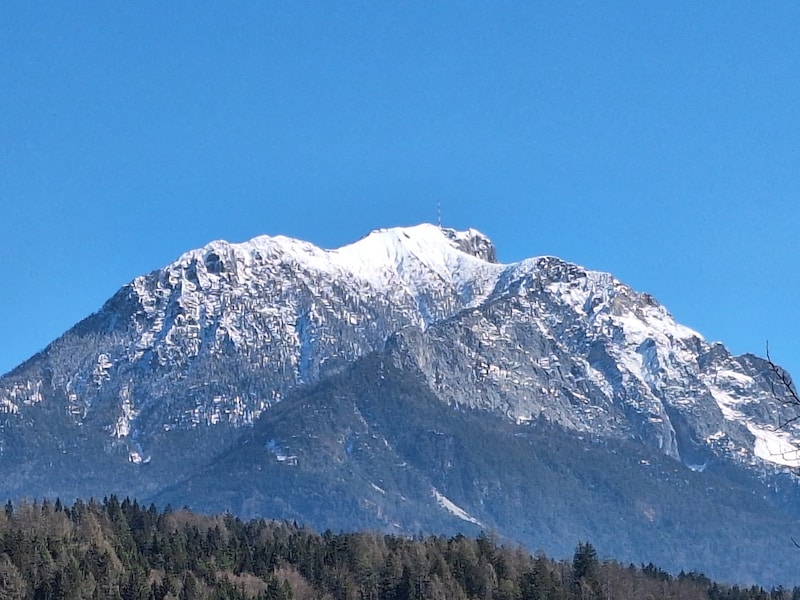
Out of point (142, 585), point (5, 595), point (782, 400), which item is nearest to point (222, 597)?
point (142, 585)

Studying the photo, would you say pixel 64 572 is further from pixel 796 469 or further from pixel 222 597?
pixel 796 469

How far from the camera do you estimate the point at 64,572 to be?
195m

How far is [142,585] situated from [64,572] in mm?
8545

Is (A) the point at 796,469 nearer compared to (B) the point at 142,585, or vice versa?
(A) the point at 796,469

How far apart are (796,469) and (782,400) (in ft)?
8.14

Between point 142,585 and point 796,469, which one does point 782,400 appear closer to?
point 796,469

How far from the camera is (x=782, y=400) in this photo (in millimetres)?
53625

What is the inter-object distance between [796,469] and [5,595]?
480ft

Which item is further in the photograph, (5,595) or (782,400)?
(5,595)

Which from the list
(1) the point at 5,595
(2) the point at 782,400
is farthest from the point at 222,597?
(2) the point at 782,400

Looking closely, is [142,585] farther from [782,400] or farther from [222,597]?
[782,400]

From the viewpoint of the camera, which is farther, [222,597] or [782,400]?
[222,597]

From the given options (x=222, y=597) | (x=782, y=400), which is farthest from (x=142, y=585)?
(x=782, y=400)

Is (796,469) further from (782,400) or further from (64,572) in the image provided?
(64,572)
